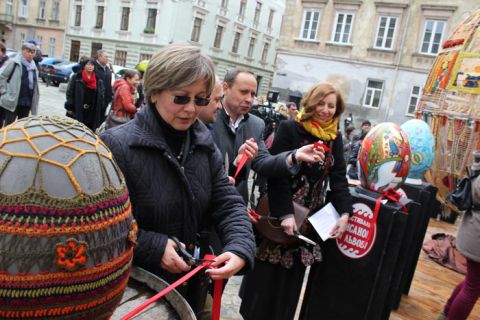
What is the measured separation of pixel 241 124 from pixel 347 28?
20546 millimetres

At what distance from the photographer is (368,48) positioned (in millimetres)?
20719

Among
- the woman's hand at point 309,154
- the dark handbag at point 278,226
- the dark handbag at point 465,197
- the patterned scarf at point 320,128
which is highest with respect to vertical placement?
the patterned scarf at point 320,128

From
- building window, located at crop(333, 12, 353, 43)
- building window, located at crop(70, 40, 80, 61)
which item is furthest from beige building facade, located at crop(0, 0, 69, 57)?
building window, located at crop(333, 12, 353, 43)

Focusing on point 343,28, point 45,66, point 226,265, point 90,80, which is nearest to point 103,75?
point 90,80

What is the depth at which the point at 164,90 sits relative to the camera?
1386 millimetres

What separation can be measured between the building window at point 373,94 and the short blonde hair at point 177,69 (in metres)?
21.0

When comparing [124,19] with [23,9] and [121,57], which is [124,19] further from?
[23,9]

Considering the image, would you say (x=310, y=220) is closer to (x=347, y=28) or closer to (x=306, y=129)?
(x=306, y=129)

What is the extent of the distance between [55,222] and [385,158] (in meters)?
2.20

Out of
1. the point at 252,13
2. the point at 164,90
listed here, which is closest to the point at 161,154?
the point at 164,90

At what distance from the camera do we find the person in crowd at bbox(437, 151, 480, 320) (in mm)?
2670

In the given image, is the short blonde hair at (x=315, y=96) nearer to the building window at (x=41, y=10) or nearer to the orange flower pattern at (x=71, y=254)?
the orange flower pattern at (x=71, y=254)

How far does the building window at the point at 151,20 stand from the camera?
90.9 feet

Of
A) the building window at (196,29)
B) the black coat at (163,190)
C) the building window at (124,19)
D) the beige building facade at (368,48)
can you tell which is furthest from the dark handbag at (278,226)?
the building window at (124,19)
